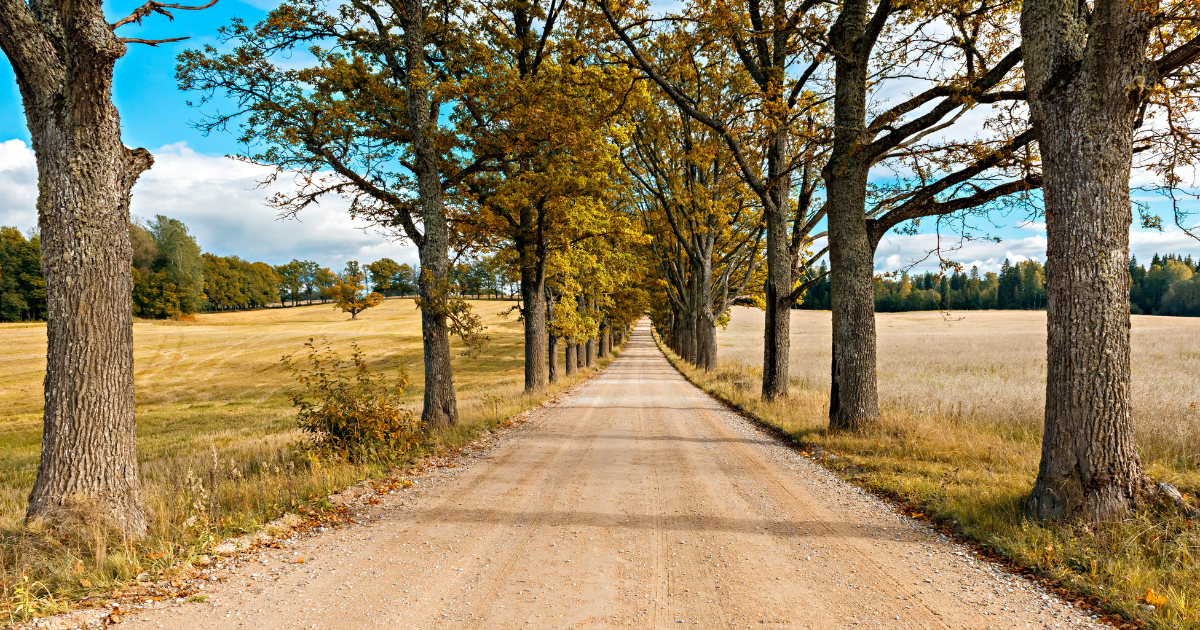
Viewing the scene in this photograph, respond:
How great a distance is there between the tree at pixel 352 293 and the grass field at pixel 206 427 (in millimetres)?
2517

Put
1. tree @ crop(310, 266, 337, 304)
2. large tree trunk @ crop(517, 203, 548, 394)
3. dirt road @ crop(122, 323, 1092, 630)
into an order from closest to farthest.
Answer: dirt road @ crop(122, 323, 1092, 630)
tree @ crop(310, 266, 337, 304)
large tree trunk @ crop(517, 203, 548, 394)

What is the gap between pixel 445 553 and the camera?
4.52 metres

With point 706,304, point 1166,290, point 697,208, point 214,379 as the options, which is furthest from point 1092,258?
point 1166,290

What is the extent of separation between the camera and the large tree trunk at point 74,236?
4645 mm

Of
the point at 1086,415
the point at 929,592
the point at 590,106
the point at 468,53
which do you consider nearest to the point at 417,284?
the point at 468,53

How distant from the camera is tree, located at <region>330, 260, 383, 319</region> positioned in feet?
28.5

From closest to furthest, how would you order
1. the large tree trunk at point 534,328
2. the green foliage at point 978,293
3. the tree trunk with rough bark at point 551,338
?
the large tree trunk at point 534,328 < the tree trunk with rough bark at point 551,338 < the green foliage at point 978,293

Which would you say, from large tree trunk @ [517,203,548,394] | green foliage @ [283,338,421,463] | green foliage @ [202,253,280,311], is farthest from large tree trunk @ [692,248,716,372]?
green foliage @ [202,253,280,311]

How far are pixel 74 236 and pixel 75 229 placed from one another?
7 centimetres

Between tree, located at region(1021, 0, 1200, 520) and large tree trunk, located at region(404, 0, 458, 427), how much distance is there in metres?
8.83

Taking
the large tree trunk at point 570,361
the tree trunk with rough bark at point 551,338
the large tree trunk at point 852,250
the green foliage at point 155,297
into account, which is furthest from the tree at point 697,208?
the green foliage at point 155,297

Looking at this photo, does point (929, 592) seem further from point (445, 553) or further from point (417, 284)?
point (417, 284)

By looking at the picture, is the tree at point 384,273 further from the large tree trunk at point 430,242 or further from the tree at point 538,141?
the tree at point 538,141

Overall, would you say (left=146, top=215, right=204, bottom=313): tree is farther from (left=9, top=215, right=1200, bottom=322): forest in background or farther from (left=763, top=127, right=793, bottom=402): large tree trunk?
(left=763, top=127, right=793, bottom=402): large tree trunk
